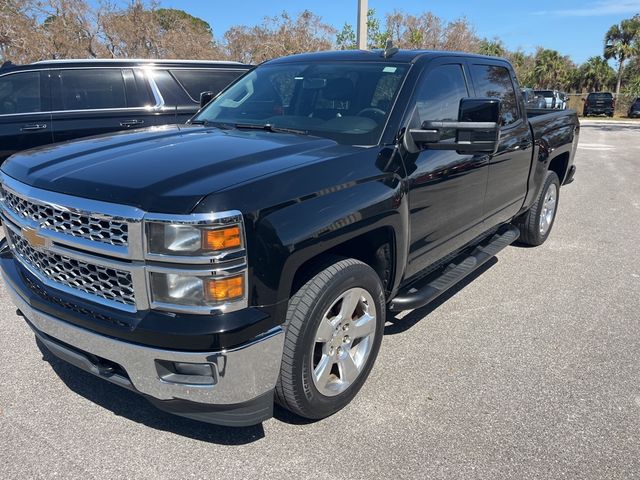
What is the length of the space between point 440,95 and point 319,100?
0.84m

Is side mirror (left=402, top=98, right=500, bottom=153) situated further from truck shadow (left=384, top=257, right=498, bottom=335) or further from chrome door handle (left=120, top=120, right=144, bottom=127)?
chrome door handle (left=120, top=120, right=144, bottom=127)

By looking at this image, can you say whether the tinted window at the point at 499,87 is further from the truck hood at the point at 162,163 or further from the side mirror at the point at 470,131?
the truck hood at the point at 162,163

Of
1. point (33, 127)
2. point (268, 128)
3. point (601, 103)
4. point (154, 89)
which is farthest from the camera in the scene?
point (601, 103)

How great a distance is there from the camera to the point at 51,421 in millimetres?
2754

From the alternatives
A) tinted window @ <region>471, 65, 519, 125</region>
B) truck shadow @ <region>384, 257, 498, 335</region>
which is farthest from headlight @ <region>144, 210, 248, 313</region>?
tinted window @ <region>471, 65, 519, 125</region>

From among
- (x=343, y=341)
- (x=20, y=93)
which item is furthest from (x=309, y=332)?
(x=20, y=93)

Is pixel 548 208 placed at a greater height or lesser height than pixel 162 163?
lesser

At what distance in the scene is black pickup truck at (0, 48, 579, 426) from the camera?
2131 mm

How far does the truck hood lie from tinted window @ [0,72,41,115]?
12.9 ft

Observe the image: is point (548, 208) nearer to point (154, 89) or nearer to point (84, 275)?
point (154, 89)

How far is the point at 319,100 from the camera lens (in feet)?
11.5

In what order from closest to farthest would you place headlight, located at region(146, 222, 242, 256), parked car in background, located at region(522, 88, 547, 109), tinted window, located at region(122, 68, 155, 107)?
headlight, located at region(146, 222, 242, 256) < parked car in background, located at region(522, 88, 547, 109) < tinted window, located at region(122, 68, 155, 107)

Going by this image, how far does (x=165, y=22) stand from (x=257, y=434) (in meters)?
23.4

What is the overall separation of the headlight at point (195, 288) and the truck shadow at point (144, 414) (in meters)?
0.91
